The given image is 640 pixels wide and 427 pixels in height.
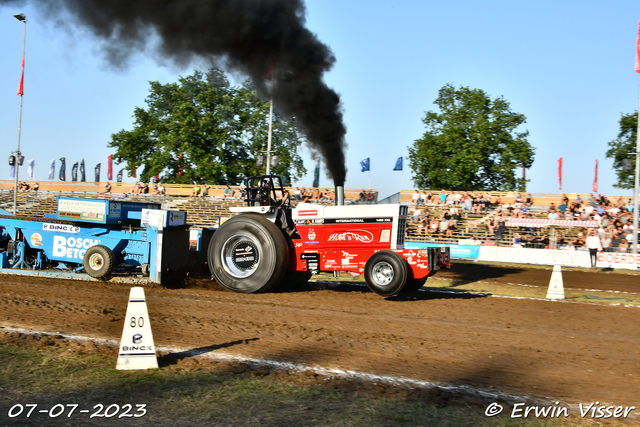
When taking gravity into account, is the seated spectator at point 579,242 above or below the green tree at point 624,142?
below

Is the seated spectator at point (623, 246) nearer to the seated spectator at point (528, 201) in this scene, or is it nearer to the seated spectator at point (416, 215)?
the seated spectator at point (528, 201)

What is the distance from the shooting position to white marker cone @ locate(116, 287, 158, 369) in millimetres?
5098

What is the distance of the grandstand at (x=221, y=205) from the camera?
21.8 metres

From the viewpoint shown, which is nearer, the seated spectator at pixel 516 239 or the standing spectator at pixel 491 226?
the seated spectator at pixel 516 239

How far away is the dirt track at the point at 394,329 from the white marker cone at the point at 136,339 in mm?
926

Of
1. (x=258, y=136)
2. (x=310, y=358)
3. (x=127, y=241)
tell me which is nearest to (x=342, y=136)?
(x=127, y=241)

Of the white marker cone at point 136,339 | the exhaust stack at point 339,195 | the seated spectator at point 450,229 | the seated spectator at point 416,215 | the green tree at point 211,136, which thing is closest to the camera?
the white marker cone at point 136,339

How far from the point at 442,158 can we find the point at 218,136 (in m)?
16.9

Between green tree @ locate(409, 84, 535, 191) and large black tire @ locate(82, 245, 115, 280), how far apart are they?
32.9 m

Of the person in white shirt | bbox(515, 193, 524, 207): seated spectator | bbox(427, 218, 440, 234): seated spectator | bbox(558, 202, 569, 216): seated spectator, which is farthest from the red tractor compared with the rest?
bbox(515, 193, 524, 207): seated spectator

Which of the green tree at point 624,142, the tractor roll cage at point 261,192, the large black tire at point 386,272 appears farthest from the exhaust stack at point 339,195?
the green tree at point 624,142

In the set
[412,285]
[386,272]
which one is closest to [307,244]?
[386,272]

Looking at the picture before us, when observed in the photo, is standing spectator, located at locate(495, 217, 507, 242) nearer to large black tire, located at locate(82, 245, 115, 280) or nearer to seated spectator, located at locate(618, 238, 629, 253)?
seated spectator, located at locate(618, 238, 629, 253)

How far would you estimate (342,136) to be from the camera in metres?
12.2
